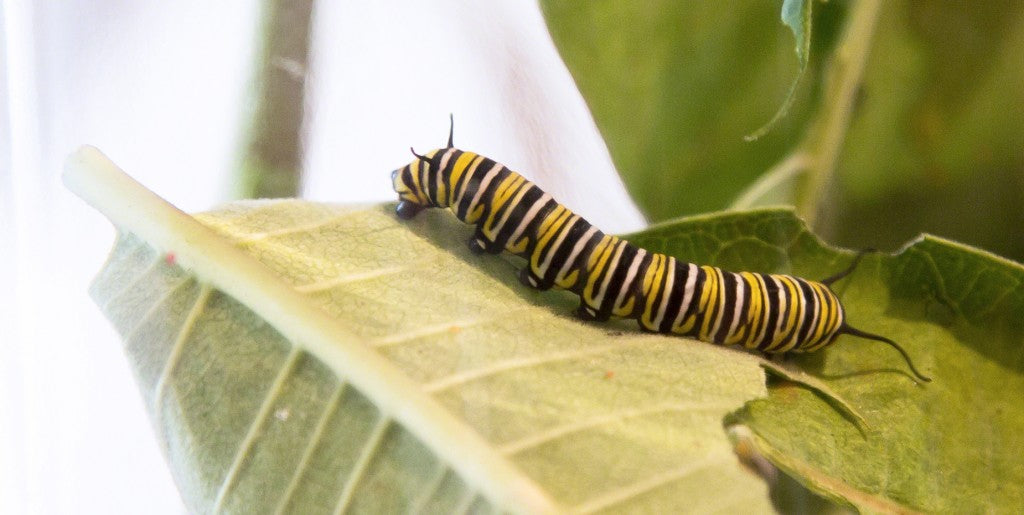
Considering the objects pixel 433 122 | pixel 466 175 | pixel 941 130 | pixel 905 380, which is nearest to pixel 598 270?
pixel 466 175

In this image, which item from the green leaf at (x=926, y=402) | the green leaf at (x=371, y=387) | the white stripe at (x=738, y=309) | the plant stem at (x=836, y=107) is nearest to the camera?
the green leaf at (x=371, y=387)

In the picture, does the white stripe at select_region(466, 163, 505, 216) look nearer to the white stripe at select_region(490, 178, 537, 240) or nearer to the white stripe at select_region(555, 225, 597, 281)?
the white stripe at select_region(490, 178, 537, 240)

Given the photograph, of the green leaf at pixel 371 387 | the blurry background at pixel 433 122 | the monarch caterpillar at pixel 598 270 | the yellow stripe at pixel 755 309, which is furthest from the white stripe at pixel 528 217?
the yellow stripe at pixel 755 309

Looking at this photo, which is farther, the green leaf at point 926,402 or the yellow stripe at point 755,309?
the yellow stripe at point 755,309

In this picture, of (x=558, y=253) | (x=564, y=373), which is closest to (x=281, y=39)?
(x=558, y=253)

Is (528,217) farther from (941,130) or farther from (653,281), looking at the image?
(941,130)

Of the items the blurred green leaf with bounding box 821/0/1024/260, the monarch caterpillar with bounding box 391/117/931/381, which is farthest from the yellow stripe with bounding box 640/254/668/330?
the blurred green leaf with bounding box 821/0/1024/260

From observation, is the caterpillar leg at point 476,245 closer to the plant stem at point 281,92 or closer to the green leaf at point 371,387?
the green leaf at point 371,387

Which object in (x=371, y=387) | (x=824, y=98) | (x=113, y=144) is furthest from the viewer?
(x=824, y=98)
